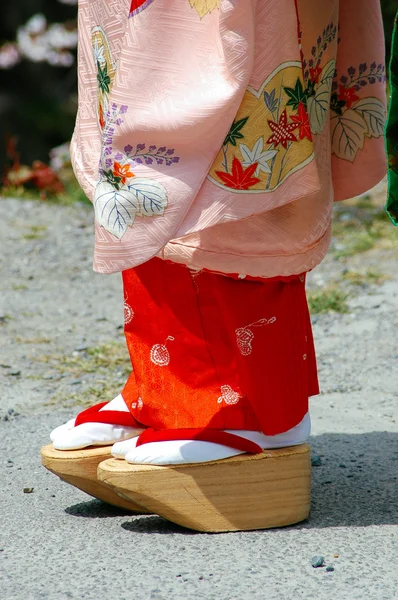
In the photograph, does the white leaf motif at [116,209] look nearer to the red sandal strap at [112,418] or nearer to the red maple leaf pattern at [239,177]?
the red maple leaf pattern at [239,177]

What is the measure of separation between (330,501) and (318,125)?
768 millimetres

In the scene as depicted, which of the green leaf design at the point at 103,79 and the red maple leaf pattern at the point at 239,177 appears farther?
the green leaf design at the point at 103,79

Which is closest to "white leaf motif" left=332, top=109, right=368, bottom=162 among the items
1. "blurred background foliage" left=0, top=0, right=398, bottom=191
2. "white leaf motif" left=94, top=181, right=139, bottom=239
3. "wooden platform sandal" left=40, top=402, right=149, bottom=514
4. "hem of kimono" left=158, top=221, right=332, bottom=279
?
"hem of kimono" left=158, top=221, right=332, bottom=279

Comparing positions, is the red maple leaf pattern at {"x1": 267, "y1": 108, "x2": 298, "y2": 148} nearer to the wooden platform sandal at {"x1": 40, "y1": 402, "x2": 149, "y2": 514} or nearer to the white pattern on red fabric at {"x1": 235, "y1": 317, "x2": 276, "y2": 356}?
the white pattern on red fabric at {"x1": 235, "y1": 317, "x2": 276, "y2": 356}

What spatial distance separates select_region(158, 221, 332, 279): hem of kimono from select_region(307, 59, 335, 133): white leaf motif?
24cm

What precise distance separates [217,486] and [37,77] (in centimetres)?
875

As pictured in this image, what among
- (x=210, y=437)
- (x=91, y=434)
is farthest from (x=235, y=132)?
(x=91, y=434)

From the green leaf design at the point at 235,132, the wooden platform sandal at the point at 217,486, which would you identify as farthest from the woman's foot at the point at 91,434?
the green leaf design at the point at 235,132

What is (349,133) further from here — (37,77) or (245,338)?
(37,77)

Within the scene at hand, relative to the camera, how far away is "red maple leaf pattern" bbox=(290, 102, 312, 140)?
1639mm

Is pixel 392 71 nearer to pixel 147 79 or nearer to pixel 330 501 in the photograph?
pixel 147 79

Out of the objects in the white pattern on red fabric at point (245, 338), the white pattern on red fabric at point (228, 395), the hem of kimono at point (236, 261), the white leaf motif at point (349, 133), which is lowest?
the white pattern on red fabric at point (228, 395)

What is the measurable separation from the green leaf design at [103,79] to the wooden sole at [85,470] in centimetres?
70

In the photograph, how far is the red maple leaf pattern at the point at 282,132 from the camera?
1617 mm
